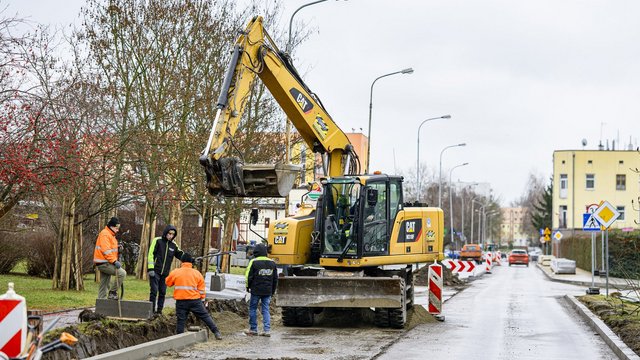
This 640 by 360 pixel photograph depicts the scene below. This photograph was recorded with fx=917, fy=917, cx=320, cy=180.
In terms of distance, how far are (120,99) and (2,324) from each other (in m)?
21.2

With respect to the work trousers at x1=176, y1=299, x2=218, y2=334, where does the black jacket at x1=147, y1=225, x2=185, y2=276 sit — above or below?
above

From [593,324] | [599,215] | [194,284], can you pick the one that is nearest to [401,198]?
[593,324]

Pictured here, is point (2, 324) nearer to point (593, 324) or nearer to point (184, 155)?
point (593, 324)

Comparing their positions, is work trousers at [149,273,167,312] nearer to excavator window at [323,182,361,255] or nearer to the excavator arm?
the excavator arm

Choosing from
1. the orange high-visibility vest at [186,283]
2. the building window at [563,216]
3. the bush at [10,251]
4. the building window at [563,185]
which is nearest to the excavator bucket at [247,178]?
the orange high-visibility vest at [186,283]

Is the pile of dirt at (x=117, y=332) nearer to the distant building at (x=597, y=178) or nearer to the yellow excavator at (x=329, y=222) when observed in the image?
the yellow excavator at (x=329, y=222)

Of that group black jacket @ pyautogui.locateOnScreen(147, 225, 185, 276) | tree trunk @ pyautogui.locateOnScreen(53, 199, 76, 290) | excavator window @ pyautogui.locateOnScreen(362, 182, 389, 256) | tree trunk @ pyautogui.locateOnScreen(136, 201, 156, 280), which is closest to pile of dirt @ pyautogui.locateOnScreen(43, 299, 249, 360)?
black jacket @ pyautogui.locateOnScreen(147, 225, 185, 276)

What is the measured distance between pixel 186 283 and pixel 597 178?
82.1 m

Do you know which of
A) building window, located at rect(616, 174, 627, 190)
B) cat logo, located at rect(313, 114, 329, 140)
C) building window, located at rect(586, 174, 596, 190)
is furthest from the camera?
building window, located at rect(586, 174, 596, 190)

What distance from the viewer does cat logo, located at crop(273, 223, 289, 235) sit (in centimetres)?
1909

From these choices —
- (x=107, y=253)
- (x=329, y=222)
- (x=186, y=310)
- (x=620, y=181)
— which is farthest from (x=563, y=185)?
(x=186, y=310)

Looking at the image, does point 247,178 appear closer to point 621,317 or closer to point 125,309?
point 125,309

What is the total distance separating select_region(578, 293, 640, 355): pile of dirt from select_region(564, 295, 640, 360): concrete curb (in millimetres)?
113

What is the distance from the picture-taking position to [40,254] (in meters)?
28.9
